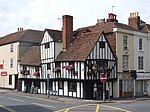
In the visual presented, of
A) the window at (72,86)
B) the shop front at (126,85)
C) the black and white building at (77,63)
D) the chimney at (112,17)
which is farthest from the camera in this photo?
the chimney at (112,17)

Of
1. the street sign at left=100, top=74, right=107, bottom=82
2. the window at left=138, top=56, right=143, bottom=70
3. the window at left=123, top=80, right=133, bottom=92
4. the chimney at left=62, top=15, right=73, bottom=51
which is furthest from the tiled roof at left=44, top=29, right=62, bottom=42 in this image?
the window at left=138, top=56, right=143, bottom=70

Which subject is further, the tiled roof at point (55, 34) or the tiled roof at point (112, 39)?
the tiled roof at point (55, 34)

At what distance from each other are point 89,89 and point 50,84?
7.04m

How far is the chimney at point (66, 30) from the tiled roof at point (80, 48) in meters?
0.78

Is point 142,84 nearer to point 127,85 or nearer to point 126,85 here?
point 127,85

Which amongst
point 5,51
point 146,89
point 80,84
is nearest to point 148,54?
point 146,89

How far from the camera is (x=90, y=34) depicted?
38.0 meters

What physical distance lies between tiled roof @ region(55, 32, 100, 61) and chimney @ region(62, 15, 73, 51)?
2.55ft

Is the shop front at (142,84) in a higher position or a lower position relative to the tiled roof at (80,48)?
lower

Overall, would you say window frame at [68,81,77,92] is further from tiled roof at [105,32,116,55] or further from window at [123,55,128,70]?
window at [123,55,128,70]

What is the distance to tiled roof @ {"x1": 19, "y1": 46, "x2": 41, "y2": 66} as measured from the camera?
44206 millimetres

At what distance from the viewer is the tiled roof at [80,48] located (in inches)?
1415

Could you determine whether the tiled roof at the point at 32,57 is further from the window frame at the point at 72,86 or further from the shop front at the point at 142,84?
the shop front at the point at 142,84

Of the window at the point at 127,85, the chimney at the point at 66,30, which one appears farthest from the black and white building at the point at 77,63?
the window at the point at 127,85
